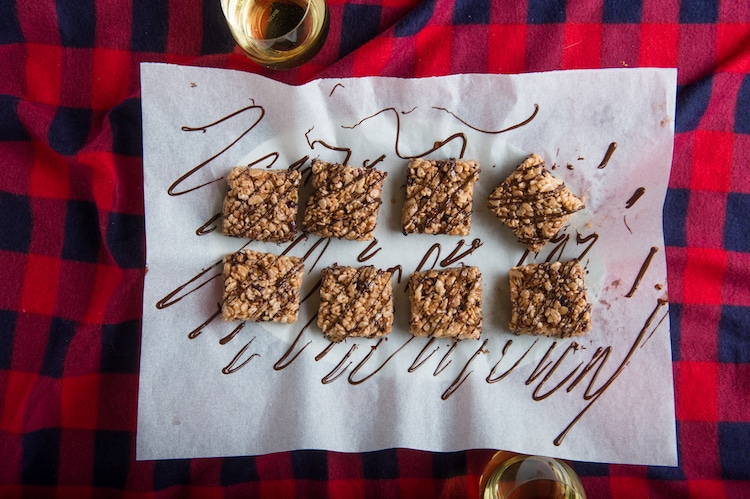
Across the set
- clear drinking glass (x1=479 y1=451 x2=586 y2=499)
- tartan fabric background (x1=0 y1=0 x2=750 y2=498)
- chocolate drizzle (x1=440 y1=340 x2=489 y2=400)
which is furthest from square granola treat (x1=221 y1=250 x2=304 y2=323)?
clear drinking glass (x1=479 y1=451 x2=586 y2=499)

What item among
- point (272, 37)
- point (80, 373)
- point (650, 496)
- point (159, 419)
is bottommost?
point (650, 496)

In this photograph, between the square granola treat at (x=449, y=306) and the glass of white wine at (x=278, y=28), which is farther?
the square granola treat at (x=449, y=306)

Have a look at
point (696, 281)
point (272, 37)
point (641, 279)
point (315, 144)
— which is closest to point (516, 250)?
point (641, 279)

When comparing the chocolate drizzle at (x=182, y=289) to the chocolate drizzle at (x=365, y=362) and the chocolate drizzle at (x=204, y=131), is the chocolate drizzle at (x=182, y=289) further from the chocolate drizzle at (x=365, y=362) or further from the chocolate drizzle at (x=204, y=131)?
the chocolate drizzle at (x=365, y=362)

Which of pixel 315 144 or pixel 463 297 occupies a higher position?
pixel 315 144

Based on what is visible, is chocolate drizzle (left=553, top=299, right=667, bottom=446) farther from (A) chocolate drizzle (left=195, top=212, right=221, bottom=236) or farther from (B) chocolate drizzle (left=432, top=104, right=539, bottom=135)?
(A) chocolate drizzle (left=195, top=212, right=221, bottom=236)

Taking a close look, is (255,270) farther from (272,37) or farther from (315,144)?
(272,37)

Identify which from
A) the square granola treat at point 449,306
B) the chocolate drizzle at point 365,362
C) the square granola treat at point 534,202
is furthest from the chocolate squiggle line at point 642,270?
the chocolate drizzle at point 365,362
